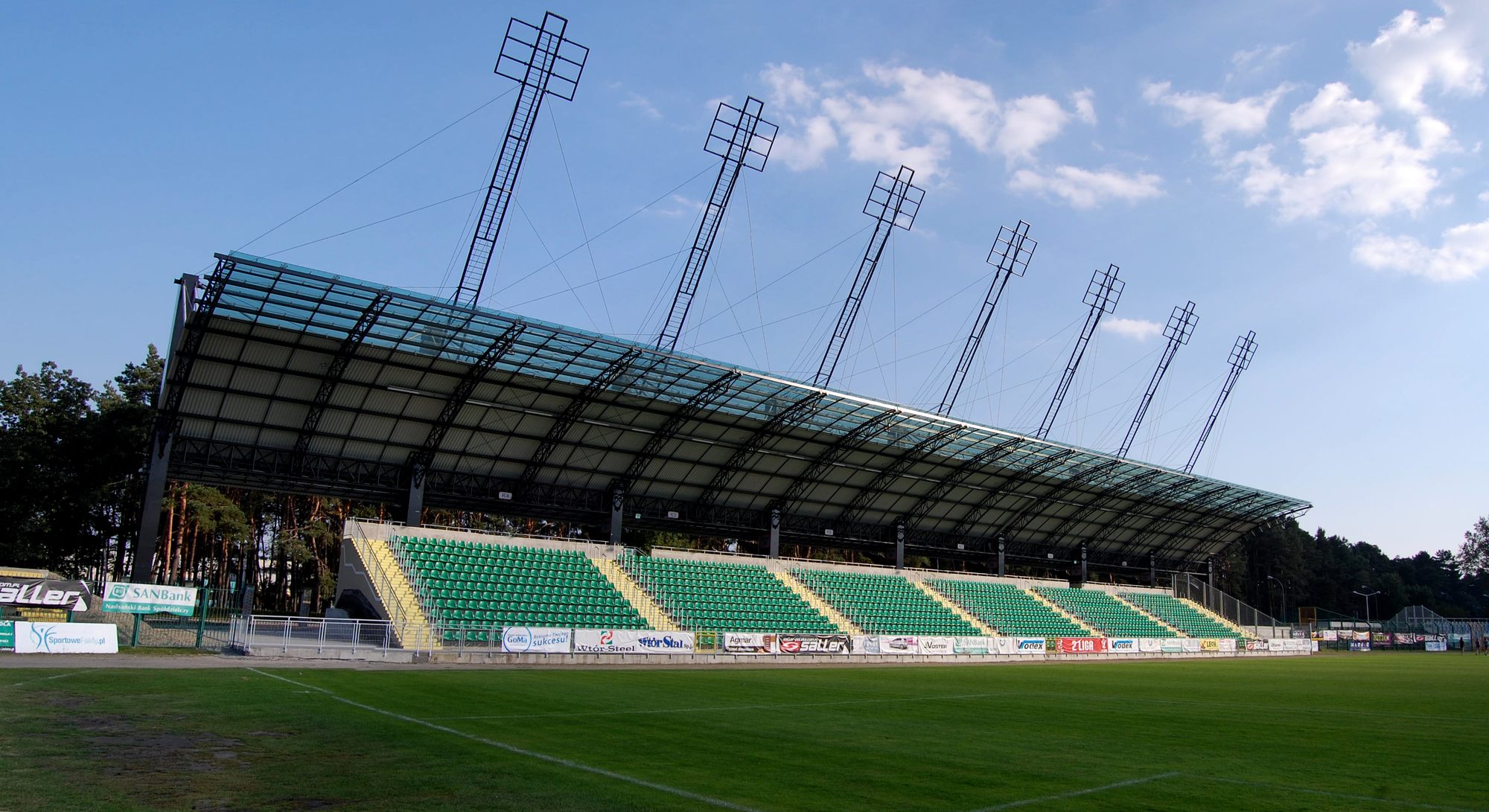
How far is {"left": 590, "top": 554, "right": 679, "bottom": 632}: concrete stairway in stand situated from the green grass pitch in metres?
18.4

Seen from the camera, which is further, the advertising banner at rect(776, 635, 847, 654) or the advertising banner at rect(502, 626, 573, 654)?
the advertising banner at rect(776, 635, 847, 654)

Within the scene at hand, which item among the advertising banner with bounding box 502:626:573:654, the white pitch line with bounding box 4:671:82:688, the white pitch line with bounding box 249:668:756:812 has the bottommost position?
the advertising banner with bounding box 502:626:573:654

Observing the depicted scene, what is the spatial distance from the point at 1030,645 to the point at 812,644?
16.1 meters

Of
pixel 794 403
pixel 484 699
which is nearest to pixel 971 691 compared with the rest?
pixel 484 699

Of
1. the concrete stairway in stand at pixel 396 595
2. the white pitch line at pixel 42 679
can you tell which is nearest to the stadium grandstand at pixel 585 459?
the concrete stairway in stand at pixel 396 595

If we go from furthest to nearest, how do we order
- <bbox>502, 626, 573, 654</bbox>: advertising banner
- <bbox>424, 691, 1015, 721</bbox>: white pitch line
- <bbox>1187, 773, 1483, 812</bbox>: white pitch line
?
<bbox>502, 626, 573, 654</bbox>: advertising banner < <bbox>424, 691, 1015, 721</bbox>: white pitch line < <bbox>1187, 773, 1483, 812</bbox>: white pitch line

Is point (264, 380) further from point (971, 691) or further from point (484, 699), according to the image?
point (971, 691)

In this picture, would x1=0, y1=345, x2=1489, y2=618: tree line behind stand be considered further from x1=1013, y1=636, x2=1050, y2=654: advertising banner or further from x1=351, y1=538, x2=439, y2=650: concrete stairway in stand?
x1=1013, y1=636, x2=1050, y2=654: advertising banner

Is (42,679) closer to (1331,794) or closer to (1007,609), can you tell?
(1331,794)

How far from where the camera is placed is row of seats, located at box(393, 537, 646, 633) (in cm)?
3806

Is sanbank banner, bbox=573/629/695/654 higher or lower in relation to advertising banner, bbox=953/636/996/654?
Answer: higher

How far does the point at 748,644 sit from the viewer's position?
4038 cm

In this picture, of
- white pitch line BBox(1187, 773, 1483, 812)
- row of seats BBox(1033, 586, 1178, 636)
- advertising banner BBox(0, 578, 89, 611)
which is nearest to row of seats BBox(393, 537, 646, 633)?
advertising banner BBox(0, 578, 89, 611)

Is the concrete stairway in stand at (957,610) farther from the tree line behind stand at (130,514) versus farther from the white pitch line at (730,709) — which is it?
the white pitch line at (730,709)
